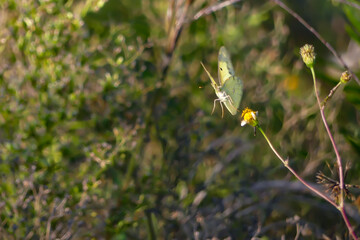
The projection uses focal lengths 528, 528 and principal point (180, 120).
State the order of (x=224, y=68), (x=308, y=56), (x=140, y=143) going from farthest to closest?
(x=140, y=143)
(x=224, y=68)
(x=308, y=56)

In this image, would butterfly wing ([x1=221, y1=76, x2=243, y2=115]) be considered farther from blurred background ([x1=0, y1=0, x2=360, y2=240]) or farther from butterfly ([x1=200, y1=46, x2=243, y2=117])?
blurred background ([x1=0, y1=0, x2=360, y2=240])

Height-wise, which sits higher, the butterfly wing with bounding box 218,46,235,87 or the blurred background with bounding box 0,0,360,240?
the butterfly wing with bounding box 218,46,235,87

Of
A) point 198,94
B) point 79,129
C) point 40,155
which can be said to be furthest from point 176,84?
point 40,155

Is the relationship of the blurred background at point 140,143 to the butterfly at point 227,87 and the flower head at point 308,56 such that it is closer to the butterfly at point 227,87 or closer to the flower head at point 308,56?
the butterfly at point 227,87

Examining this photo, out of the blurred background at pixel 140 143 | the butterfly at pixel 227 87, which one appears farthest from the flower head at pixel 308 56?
the blurred background at pixel 140 143

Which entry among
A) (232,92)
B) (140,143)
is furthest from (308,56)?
(140,143)

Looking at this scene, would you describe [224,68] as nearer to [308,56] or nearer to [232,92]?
[232,92]

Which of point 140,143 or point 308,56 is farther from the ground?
point 308,56

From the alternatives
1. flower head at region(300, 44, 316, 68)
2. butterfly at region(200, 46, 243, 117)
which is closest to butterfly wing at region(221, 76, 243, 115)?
butterfly at region(200, 46, 243, 117)
